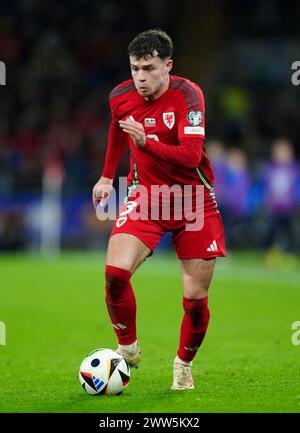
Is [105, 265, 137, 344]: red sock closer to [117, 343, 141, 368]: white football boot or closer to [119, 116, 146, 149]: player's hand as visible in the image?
[117, 343, 141, 368]: white football boot

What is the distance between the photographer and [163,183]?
6.77m

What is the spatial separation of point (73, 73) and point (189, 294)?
17942mm

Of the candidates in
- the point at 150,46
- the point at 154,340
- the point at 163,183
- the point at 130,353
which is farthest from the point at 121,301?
the point at 154,340

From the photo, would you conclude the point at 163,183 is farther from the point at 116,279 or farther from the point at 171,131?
the point at 116,279

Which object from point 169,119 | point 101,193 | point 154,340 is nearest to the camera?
point 169,119

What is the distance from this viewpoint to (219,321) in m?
10.6

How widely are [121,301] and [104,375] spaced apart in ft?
1.63

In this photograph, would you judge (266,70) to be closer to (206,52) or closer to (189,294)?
(206,52)

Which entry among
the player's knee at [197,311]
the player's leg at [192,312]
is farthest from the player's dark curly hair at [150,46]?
the player's knee at [197,311]

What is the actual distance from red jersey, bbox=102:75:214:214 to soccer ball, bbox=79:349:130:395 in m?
1.24

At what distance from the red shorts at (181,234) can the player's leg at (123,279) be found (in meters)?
0.06

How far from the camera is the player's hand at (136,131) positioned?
6230mm

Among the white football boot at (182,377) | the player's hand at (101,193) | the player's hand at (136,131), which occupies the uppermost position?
the player's hand at (136,131)

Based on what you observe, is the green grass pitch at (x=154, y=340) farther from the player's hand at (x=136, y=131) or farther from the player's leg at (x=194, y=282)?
the player's hand at (x=136, y=131)
